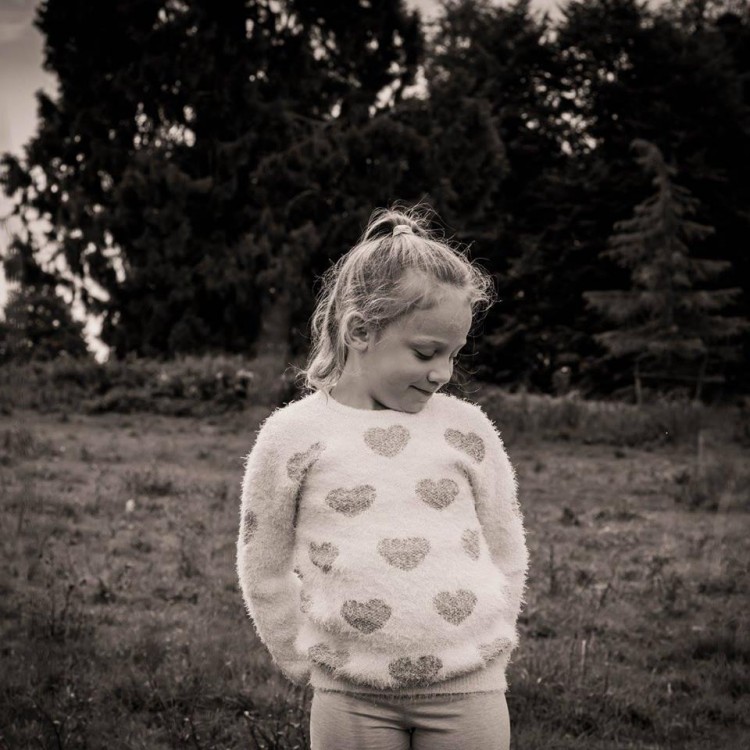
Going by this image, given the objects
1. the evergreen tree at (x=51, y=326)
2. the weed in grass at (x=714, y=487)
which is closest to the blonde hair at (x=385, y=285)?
the weed in grass at (x=714, y=487)

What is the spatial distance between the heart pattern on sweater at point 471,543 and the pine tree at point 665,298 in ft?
66.5

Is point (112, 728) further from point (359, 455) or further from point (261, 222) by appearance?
point (261, 222)

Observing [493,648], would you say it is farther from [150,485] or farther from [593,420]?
[593,420]

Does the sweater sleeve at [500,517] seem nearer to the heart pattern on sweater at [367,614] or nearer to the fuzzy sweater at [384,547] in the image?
the fuzzy sweater at [384,547]

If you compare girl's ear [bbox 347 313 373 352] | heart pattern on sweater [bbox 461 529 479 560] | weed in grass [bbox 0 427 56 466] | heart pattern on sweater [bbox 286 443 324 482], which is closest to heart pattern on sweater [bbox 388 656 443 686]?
heart pattern on sweater [bbox 461 529 479 560]

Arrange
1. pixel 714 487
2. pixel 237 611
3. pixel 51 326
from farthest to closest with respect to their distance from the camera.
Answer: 1. pixel 51 326
2. pixel 714 487
3. pixel 237 611

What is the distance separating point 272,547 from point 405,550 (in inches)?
14.3

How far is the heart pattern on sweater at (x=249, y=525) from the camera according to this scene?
219 cm

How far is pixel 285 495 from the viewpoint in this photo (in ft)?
7.02

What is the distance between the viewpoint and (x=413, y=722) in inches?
77.7

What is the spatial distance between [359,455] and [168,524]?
5189mm

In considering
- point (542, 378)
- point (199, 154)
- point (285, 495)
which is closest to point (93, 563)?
point (285, 495)

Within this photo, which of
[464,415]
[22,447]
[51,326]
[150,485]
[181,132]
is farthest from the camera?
[51,326]

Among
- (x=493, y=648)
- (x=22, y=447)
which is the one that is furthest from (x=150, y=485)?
(x=493, y=648)
